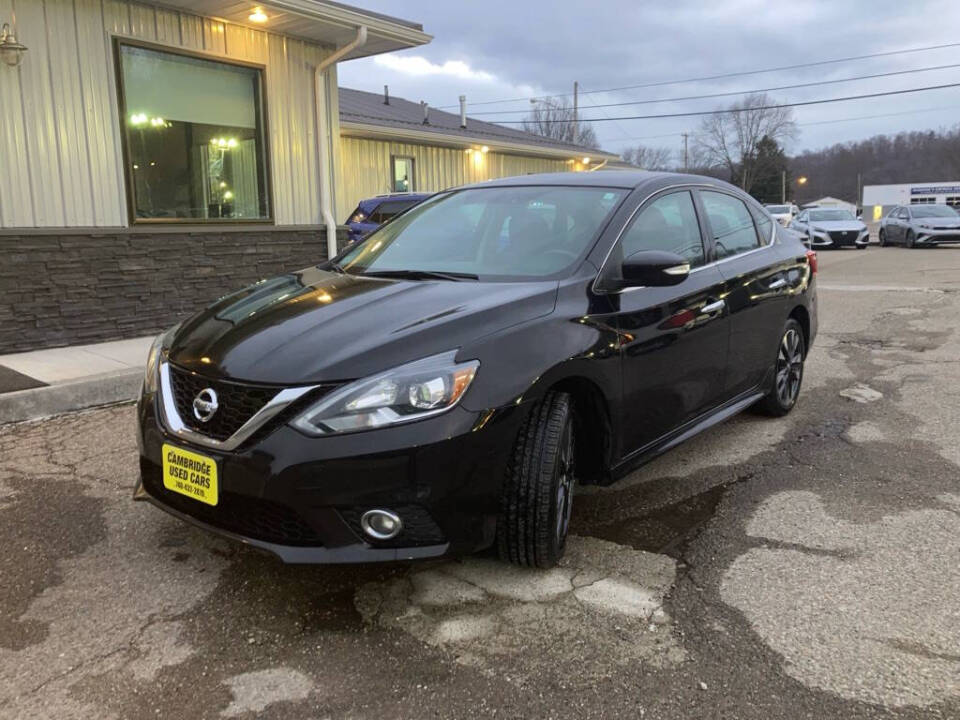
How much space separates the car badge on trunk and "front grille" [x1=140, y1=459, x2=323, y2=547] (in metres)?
0.28

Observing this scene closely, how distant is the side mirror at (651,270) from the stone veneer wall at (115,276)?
5.93 metres

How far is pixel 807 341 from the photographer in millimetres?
5410

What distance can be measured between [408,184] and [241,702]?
643 inches

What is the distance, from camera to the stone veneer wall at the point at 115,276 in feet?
22.7

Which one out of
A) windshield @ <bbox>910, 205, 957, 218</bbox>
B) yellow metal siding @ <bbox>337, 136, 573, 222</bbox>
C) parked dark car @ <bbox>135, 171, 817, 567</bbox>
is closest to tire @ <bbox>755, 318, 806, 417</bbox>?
parked dark car @ <bbox>135, 171, 817, 567</bbox>

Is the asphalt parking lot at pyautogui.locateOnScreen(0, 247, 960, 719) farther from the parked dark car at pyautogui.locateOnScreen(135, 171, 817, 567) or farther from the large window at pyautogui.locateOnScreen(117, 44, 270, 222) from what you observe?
the large window at pyautogui.locateOnScreen(117, 44, 270, 222)

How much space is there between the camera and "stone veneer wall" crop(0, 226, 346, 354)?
692 cm

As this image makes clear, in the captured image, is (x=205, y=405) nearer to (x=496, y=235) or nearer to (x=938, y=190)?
(x=496, y=235)

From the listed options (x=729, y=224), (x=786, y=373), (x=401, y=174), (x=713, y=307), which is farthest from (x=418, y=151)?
(x=713, y=307)

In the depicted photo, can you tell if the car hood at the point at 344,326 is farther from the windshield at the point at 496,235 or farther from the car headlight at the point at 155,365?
the windshield at the point at 496,235

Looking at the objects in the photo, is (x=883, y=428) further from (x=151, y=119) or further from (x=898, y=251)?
(x=898, y=251)

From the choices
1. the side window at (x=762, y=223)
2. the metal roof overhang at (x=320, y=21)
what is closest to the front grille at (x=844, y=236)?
the metal roof overhang at (x=320, y=21)

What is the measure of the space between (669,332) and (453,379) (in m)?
A: 1.37

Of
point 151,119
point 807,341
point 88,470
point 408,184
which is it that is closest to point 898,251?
point 408,184
